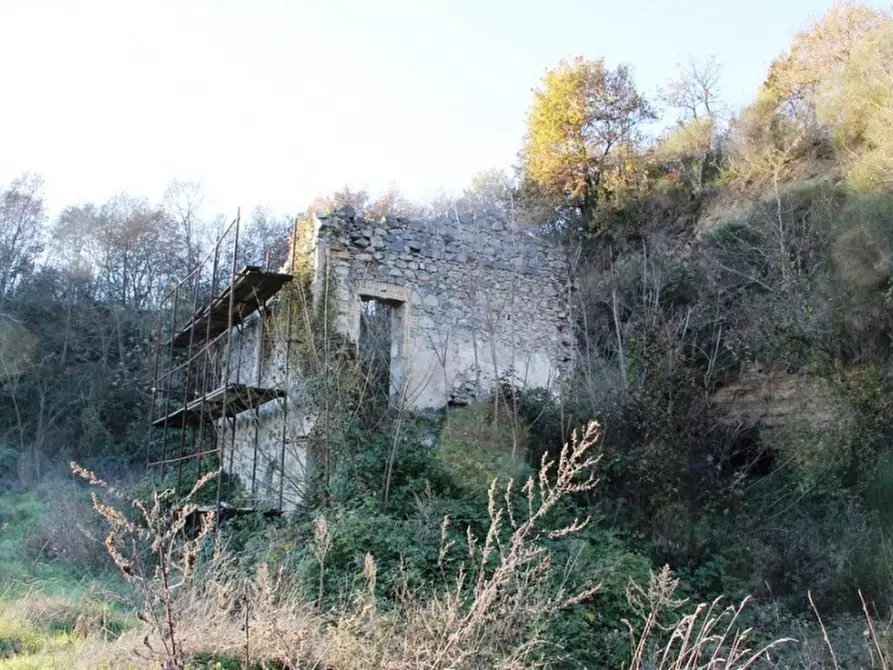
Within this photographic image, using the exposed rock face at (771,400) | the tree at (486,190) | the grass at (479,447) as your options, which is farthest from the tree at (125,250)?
the exposed rock face at (771,400)

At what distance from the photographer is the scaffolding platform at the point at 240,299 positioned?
10844 mm

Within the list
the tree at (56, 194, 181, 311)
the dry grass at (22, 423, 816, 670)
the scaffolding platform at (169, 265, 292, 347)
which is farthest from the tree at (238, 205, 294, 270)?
the dry grass at (22, 423, 816, 670)

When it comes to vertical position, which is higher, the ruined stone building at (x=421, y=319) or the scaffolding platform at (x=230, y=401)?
the ruined stone building at (x=421, y=319)

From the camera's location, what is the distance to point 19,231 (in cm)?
2241

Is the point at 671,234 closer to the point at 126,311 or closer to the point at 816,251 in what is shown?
the point at 816,251

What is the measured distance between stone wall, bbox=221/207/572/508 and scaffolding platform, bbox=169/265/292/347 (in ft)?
1.28

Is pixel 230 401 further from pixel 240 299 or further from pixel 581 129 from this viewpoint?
pixel 581 129

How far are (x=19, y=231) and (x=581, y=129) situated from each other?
15.3 metres

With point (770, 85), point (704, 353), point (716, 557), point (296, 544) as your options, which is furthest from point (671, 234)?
point (296, 544)

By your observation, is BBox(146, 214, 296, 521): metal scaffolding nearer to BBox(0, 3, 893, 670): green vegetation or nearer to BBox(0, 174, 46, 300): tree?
BBox(0, 3, 893, 670): green vegetation

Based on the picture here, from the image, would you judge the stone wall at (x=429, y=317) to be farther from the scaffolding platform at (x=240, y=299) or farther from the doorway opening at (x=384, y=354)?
the scaffolding platform at (x=240, y=299)

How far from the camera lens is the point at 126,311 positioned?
21.4 m

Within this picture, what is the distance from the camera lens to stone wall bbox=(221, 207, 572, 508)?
11.3m

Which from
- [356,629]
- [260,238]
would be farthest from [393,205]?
[356,629]
